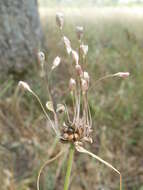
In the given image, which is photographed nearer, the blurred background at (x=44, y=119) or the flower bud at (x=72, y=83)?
the flower bud at (x=72, y=83)

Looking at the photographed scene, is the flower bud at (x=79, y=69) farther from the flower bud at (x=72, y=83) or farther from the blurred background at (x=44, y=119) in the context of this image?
the blurred background at (x=44, y=119)

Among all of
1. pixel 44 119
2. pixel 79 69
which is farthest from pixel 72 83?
pixel 44 119

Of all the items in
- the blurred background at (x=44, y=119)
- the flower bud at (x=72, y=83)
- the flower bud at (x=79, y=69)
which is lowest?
the blurred background at (x=44, y=119)

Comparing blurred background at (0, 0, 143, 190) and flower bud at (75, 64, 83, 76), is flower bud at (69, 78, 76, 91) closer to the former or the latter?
flower bud at (75, 64, 83, 76)

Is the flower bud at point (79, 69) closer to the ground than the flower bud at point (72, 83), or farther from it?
farther from it

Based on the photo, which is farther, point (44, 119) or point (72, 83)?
point (44, 119)

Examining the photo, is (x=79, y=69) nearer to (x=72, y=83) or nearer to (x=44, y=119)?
(x=72, y=83)

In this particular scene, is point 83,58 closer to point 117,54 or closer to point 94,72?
point 94,72

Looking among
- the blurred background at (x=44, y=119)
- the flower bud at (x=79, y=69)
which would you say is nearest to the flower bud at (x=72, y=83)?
the flower bud at (x=79, y=69)

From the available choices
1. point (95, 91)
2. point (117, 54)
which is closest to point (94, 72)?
point (95, 91)
